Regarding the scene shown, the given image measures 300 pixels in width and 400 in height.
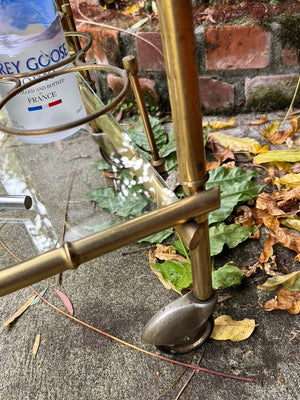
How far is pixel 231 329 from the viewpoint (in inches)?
25.3

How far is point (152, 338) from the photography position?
0.60 meters

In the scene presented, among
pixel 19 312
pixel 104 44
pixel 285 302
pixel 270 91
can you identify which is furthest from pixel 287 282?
pixel 104 44

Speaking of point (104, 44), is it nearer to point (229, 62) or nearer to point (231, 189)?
point (229, 62)

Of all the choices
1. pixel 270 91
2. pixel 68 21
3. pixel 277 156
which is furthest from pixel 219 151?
pixel 68 21

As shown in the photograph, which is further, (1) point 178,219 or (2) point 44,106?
(2) point 44,106

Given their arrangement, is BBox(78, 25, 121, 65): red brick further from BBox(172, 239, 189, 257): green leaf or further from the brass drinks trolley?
BBox(172, 239, 189, 257): green leaf

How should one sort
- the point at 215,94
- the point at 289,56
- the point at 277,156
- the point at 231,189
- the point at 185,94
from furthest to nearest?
the point at 215,94 → the point at 289,56 → the point at 277,156 → the point at 231,189 → the point at 185,94

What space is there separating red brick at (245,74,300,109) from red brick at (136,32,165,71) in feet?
0.87

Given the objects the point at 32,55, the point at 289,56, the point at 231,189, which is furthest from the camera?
the point at 289,56

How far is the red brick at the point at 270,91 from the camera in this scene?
43.5 inches

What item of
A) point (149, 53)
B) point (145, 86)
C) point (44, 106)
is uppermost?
point (44, 106)

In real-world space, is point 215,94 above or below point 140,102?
below

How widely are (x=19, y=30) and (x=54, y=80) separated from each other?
0.30 feet

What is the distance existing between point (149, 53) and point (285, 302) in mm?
806
